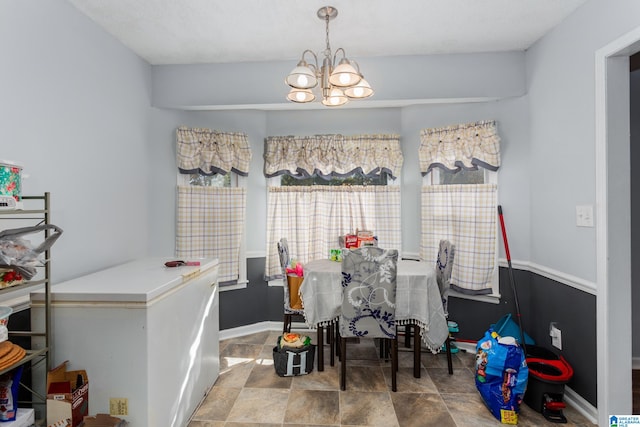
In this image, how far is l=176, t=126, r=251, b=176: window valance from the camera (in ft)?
10.0

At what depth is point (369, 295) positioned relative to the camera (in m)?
2.30

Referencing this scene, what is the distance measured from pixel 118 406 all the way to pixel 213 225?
1.83m

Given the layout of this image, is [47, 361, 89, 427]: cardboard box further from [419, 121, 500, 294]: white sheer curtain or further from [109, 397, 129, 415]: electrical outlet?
[419, 121, 500, 294]: white sheer curtain

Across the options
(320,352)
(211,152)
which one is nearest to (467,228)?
→ (320,352)

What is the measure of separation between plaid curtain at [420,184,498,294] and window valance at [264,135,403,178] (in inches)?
21.5

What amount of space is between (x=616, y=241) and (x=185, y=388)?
268 centimetres

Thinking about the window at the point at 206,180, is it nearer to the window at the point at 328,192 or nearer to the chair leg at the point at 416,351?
the window at the point at 328,192

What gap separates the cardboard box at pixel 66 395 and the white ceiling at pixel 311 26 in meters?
2.15

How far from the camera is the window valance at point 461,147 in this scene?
2.84 meters

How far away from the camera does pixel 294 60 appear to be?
2826 mm

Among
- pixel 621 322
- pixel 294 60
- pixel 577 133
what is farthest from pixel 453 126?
pixel 621 322

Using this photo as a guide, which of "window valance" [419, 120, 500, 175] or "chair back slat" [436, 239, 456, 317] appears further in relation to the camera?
"window valance" [419, 120, 500, 175]

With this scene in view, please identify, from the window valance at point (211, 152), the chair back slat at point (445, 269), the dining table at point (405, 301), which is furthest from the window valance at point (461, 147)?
the window valance at point (211, 152)

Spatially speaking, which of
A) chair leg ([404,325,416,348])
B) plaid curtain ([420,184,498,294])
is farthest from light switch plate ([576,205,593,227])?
chair leg ([404,325,416,348])
